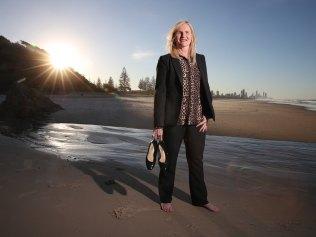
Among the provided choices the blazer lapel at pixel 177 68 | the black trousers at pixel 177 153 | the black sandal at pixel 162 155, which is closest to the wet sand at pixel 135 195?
the black trousers at pixel 177 153

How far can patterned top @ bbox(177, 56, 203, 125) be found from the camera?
4078mm

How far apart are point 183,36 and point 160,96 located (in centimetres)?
71

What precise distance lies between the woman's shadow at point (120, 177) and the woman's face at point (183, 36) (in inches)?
71.4

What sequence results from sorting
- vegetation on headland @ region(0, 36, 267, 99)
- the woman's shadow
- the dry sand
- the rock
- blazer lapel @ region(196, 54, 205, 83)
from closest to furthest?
the dry sand < blazer lapel @ region(196, 54, 205, 83) < the woman's shadow < the rock < vegetation on headland @ region(0, 36, 267, 99)

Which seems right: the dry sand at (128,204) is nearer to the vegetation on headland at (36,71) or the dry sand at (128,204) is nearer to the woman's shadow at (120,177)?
the woman's shadow at (120,177)

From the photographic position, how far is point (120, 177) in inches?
201

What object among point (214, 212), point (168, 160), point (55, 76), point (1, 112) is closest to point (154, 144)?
point (168, 160)

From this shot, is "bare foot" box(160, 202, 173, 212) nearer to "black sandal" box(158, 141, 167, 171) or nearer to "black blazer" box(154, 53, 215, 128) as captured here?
"black sandal" box(158, 141, 167, 171)

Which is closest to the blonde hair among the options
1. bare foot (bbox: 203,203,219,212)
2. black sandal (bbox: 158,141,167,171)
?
black sandal (bbox: 158,141,167,171)

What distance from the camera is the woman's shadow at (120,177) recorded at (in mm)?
4508

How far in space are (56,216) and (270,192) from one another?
2.70 metres

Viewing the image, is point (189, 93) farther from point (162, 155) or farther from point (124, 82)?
point (124, 82)

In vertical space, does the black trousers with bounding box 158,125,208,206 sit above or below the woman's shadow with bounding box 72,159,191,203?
above

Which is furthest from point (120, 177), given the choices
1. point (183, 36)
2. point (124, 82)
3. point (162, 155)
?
point (124, 82)
